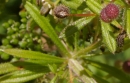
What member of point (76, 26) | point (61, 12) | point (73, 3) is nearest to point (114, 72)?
point (76, 26)

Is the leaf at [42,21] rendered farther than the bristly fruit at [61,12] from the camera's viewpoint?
Yes

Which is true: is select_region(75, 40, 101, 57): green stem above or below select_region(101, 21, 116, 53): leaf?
below

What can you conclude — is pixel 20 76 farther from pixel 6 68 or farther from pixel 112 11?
pixel 112 11

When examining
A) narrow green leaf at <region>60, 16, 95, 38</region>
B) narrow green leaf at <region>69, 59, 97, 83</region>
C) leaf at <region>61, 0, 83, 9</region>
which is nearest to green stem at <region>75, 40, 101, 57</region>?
narrow green leaf at <region>69, 59, 97, 83</region>

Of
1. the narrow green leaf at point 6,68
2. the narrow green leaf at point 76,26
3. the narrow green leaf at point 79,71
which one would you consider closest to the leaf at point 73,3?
the narrow green leaf at point 76,26

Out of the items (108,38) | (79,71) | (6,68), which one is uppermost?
(108,38)

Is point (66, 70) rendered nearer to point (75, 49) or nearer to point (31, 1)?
point (75, 49)

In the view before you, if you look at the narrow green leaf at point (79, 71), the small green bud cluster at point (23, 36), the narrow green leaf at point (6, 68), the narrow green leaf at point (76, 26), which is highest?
the narrow green leaf at point (76, 26)

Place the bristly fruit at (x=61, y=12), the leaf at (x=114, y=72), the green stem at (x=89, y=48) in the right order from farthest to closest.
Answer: the leaf at (x=114, y=72) < the green stem at (x=89, y=48) < the bristly fruit at (x=61, y=12)

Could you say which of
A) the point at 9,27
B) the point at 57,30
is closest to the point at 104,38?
the point at 57,30

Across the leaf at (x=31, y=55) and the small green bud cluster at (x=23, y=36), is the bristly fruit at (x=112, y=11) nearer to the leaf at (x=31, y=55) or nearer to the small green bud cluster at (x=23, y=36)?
the leaf at (x=31, y=55)

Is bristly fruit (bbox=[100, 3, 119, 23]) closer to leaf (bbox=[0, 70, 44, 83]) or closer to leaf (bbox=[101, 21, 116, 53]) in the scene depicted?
leaf (bbox=[101, 21, 116, 53])
